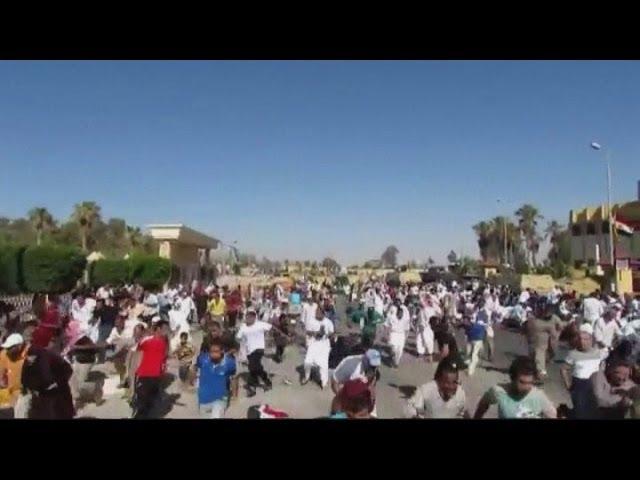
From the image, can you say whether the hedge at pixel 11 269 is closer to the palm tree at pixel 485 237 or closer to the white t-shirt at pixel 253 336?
the white t-shirt at pixel 253 336

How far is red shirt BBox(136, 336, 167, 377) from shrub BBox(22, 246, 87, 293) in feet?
57.1

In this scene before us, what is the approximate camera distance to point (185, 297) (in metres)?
13.1

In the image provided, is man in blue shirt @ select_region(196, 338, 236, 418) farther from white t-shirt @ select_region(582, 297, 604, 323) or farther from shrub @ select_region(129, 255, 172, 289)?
shrub @ select_region(129, 255, 172, 289)

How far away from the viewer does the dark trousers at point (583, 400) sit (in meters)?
5.25

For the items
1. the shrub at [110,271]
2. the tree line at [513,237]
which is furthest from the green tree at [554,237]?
the shrub at [110,271]

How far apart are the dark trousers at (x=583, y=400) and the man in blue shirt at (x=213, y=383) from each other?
292cm

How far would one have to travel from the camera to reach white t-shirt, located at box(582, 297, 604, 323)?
34.3 feet

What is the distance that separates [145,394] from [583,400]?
13.8 feet

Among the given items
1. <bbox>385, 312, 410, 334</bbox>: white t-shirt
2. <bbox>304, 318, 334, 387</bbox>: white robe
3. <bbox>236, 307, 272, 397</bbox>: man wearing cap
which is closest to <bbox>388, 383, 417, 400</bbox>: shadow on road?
<bbox>304, 318, 334, 387</bbox>: white robe

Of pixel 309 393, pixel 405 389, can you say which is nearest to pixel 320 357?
pixel 309 393

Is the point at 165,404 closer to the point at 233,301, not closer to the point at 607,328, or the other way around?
the point at 233,301
